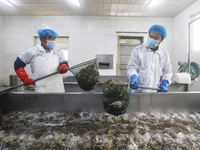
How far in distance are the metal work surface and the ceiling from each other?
351 centimetres

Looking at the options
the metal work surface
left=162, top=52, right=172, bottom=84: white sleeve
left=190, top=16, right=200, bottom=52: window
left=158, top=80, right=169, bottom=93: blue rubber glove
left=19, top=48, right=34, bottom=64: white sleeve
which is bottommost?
the metal work surface

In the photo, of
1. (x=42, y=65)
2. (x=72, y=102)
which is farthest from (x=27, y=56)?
(x=72, y=102)

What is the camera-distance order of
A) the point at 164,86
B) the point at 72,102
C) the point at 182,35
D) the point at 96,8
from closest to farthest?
the point at 72,102, the point at 164,86, the point at 96,8, the point at 182,35

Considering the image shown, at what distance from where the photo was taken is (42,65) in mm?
1923

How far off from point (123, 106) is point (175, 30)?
16.4ft

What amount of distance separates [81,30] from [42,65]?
337cm

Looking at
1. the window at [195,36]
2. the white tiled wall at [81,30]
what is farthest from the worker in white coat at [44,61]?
the window at [195,36]

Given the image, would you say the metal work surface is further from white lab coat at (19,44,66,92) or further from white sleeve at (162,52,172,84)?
white lab coat at (19,44,66,92)

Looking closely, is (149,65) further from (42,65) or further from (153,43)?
(42,65)

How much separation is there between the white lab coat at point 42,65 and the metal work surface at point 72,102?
26.7 inches

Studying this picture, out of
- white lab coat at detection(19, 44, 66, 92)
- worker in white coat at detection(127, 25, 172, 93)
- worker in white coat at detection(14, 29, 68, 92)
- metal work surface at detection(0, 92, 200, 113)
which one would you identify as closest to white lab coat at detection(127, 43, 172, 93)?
worker in white coat at detection(127, 25, 172, 93)

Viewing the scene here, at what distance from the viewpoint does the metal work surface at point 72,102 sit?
1.24m

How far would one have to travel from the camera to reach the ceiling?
12.5 feet

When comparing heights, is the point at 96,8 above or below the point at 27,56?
above
